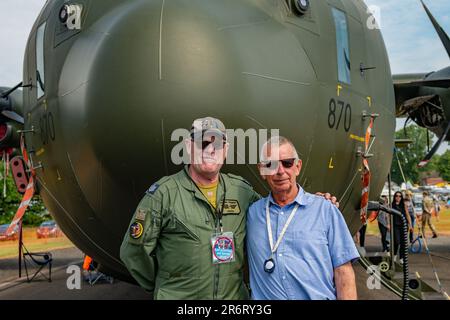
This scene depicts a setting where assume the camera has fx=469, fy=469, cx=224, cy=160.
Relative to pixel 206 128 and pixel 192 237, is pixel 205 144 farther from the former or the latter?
pixel 192 237

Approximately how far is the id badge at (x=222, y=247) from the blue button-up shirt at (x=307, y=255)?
149mm

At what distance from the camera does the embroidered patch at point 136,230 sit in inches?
96.7

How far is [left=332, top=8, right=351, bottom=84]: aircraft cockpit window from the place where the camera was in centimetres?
403

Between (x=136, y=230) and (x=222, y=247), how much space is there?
18.3 inches

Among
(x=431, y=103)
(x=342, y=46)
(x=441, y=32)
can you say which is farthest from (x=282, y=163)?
(x=431, y=103)

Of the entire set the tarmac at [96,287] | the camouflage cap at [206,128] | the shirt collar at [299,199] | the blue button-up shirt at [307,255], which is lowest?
the tarmac at [96,287]

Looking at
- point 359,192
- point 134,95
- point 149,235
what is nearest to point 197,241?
point 149,235

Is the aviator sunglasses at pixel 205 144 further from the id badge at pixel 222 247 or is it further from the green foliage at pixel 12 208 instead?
the green foliage at pixel 12 208

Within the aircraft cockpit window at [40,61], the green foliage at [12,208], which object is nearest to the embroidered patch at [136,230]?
the aircraft cockpit window at [40,61]

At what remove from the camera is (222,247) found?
2506 millimetres

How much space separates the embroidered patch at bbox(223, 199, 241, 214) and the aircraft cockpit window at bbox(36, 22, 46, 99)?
7.74 ft

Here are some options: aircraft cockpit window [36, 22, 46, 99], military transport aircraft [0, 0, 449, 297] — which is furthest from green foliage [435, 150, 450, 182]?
aircraft cockpit window [36, 22, 46, 99]
